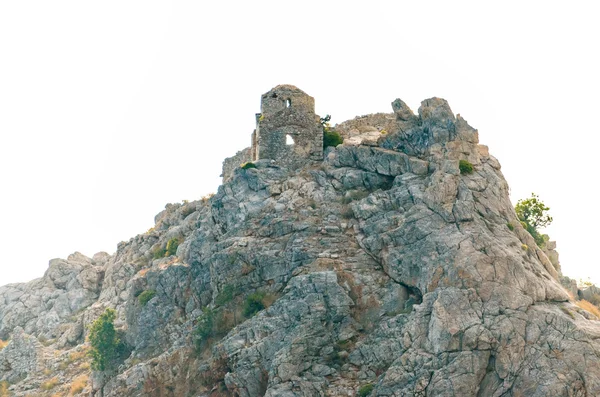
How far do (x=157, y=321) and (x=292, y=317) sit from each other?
13088 mm

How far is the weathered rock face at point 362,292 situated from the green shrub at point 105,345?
3.40ft

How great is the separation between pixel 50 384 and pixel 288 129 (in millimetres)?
28173

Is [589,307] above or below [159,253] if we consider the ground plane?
below

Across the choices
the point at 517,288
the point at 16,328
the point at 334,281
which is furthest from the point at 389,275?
the point at 16,328

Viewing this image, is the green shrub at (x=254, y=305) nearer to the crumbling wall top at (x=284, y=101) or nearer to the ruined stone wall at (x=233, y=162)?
the crumbling wall top at (x=284, y=101)

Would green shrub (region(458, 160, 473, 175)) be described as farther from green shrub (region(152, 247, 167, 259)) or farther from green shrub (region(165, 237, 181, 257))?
green shrub (region(152, 247, 167, 259))

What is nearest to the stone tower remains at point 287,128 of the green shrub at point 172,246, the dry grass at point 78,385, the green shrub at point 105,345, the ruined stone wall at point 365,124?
the ruined stone wall at point 365,124

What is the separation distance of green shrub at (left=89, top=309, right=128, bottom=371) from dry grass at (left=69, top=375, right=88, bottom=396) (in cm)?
253

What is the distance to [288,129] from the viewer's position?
73.4 m

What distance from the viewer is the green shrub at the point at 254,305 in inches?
2459

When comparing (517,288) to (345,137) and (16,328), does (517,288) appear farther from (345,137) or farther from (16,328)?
(16,328)

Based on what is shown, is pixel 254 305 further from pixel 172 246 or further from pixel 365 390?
pixel 172 246

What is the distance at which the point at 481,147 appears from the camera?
230 ft

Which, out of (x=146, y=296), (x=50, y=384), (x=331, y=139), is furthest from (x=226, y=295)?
(x=50, y=384)
